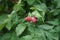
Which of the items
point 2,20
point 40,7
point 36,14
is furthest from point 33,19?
point 2,20

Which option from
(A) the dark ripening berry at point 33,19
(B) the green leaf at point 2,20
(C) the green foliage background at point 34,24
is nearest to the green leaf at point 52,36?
(C) the green foliage background at point 34,24

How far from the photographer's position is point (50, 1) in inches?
85.6

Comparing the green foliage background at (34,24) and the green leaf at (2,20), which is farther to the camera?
the green leaf at (2,20)

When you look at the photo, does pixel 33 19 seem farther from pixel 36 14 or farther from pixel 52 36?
pixel 52 36

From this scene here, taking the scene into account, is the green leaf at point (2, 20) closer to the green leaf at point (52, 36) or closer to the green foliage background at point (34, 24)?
the green foliage background at point (34, 24)

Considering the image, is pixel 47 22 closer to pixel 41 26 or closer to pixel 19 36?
pixel 41 26

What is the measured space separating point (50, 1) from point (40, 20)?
0.38 m

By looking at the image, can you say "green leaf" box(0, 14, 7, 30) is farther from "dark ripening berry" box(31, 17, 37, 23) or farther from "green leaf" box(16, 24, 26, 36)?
"dark ripening berry" box(31, 17, 37, 23)

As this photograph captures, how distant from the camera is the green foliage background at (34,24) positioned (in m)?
1.81

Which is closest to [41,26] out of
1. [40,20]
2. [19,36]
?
[40,20]

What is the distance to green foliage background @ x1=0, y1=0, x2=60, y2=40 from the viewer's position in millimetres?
1812

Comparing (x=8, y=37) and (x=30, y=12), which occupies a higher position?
(x=30, y=12)

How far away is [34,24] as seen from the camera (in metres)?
1.87

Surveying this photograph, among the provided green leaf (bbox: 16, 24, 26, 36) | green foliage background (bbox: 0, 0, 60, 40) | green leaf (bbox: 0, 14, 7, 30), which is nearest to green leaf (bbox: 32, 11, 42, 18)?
green foliage background (bbox: 0, 0, 60, 40)
